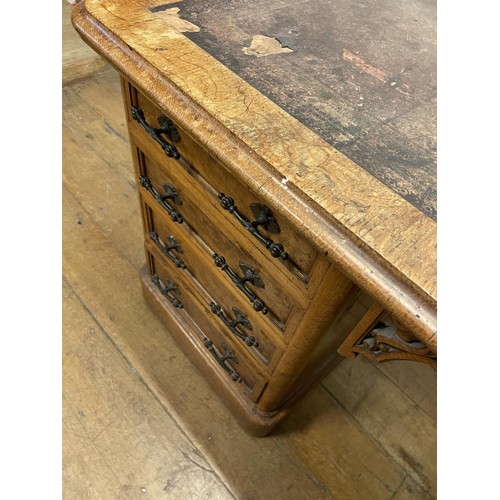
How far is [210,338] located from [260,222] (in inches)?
20.5

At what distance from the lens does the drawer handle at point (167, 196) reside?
0.71 m

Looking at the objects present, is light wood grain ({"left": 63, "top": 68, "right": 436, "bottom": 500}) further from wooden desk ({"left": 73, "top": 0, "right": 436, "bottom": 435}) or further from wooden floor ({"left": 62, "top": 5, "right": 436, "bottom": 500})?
wooden desk ({"left": 73, "top": 0, "right": 436, "bottom": 435})

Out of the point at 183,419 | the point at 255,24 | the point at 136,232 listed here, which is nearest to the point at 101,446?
the point at 183,419

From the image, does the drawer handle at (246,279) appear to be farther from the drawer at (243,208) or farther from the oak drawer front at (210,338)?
the oak drawer front at (210,338)

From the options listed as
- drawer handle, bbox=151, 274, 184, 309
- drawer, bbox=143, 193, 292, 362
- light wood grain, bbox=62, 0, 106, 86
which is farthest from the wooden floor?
light wood grain, bbox=62, 0, 106, 86

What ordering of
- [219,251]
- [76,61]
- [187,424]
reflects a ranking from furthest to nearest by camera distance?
[76,61], [187,424], [219,251]

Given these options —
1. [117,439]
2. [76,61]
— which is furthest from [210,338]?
[76,61]

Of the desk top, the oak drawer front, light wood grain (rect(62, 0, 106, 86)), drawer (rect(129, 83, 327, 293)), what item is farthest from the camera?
light wood grain (rect(62, 0, 106, 86))

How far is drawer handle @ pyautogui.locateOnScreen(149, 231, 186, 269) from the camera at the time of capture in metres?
0.82

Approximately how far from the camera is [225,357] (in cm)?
91

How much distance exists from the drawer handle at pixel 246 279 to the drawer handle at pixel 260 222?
0.32 feet

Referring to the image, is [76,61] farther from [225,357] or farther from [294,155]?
[294,155]

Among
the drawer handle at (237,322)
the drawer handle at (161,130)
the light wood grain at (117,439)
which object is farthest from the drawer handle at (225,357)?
the drawer handle at (161,130)
